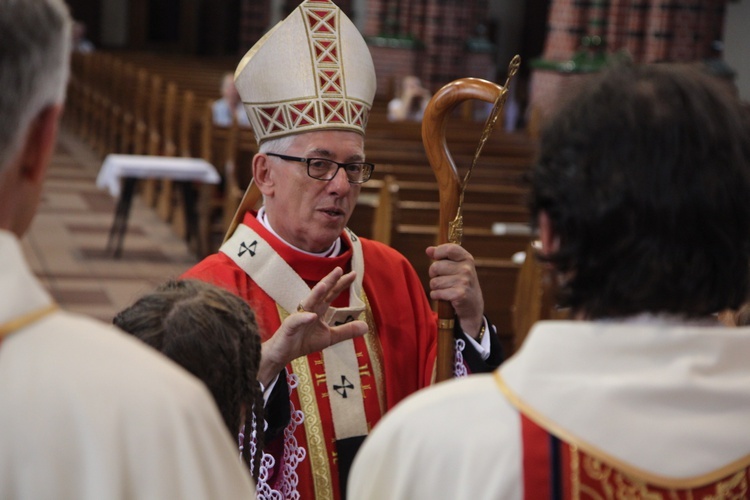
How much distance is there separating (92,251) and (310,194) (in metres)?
6.96

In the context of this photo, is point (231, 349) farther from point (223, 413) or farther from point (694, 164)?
point (694, 164)

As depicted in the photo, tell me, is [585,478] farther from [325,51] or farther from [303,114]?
[325,51]

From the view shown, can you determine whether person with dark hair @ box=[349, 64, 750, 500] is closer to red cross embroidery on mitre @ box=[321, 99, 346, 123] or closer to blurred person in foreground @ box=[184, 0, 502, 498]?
blurred person in foreground @ box=[184, 0, 502, 498]

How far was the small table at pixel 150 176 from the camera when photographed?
357 inches

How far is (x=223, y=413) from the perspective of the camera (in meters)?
1.71

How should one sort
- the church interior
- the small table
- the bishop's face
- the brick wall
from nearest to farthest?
the bishop's face
the church interior
the small table
the brick wall

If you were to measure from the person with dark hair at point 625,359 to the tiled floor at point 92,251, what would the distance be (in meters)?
4.87

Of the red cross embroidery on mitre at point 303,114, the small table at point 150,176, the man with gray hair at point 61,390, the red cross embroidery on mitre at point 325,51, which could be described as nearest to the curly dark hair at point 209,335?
the man with gray hair at point 61,390

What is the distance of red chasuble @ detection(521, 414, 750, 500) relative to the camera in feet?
4.24

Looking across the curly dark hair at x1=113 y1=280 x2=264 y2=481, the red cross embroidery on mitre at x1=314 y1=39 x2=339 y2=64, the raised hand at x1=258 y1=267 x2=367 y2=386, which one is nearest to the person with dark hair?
the curly dark hair at x1=113 y1=280 x2=264 y2=481

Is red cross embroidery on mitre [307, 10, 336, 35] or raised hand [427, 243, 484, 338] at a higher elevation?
red cross embroidery on mitre [307, 10, 336, 35]

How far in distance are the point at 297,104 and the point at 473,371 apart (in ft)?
2.61

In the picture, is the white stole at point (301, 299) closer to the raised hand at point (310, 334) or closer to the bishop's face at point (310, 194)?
the bishop's face at point (310, 194)

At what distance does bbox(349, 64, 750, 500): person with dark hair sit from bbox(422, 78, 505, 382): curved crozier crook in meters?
1.13
